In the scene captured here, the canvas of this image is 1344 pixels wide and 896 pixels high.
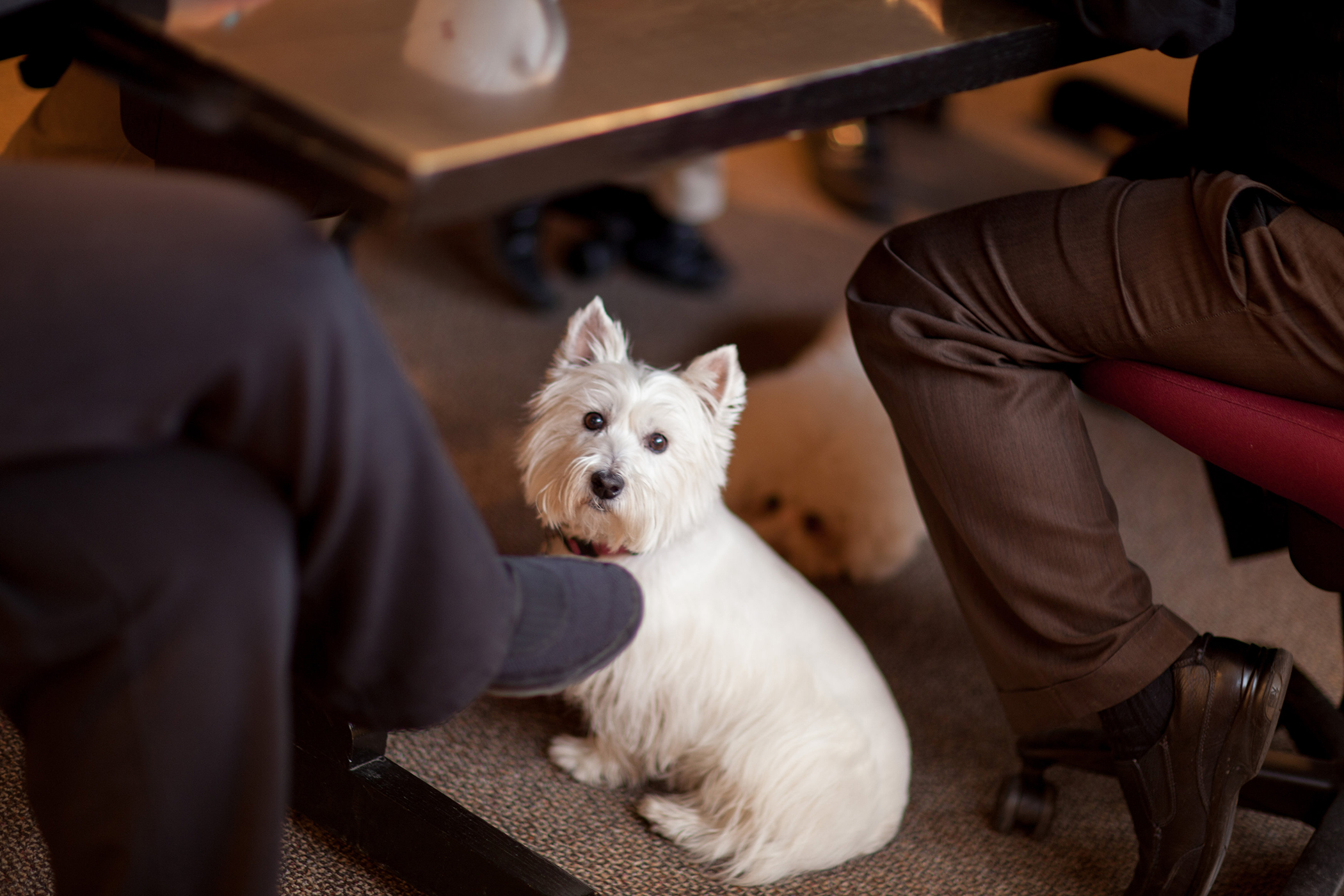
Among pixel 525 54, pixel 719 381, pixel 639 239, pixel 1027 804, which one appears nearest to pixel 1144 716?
pixel 1027 804

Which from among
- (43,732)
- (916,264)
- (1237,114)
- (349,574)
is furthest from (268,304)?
(1237,114)

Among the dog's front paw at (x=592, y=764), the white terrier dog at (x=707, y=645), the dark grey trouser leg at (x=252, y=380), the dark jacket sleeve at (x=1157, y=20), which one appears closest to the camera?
the dark grey trouser leg at (x=252, y=380)

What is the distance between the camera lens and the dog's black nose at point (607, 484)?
113cm

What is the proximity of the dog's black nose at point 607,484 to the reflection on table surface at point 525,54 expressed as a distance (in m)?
0.47

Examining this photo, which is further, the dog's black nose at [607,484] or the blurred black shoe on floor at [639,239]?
the blurred black shoe on floor at [639,239]

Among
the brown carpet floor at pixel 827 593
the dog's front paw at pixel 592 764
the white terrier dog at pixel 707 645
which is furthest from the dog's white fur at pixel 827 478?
the dog's front paw at pixel 592 764

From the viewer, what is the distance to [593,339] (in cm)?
122

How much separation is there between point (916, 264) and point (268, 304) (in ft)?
2.30

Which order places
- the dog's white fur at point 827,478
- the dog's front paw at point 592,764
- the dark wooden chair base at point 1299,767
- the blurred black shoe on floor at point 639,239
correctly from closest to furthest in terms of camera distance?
the dark wooden chair base at point 1299,767 → the dog's front paw at point 592,764 → the dog's white fur at point 827,478 → the blurred black shoe on floor at point 639,239

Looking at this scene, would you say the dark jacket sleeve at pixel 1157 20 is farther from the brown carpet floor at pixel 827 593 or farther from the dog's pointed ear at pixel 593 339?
the brown carpet floor at pixel 827 593

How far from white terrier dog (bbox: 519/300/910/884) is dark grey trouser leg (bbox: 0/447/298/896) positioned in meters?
0.51

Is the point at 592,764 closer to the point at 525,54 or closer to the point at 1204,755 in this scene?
the point at 1204,755

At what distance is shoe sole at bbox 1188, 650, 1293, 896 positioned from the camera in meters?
1.03

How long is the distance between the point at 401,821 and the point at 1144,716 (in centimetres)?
77
